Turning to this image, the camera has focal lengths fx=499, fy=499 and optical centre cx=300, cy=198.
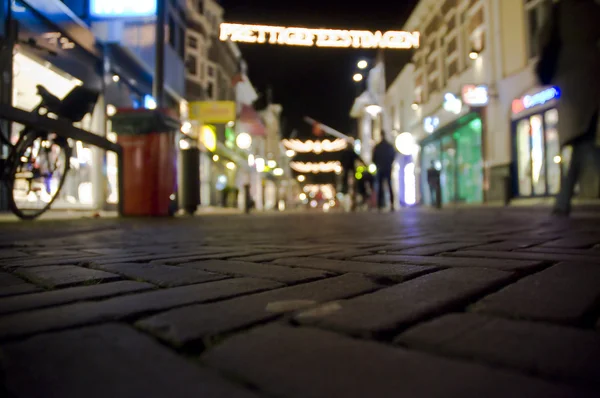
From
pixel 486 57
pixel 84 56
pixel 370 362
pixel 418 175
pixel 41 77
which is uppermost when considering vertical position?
pixel 486 57

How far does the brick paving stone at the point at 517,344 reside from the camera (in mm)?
788

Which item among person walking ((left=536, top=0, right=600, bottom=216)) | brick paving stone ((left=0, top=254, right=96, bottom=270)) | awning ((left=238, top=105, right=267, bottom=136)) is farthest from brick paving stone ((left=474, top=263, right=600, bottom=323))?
awning ((left=238, top=105, right=267, bottom=136))

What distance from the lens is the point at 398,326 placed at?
3.41 feet

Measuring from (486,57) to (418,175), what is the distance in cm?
916

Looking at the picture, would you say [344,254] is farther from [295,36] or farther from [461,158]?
[461,158]

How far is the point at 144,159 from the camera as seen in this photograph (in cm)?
822

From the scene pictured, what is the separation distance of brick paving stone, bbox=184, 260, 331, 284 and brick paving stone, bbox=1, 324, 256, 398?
79cm

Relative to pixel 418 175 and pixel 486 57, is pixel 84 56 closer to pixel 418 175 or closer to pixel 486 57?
pixel 486 57

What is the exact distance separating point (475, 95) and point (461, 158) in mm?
3828

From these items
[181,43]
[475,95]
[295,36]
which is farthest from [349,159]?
[181,43]

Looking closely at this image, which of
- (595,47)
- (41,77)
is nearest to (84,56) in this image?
(41,77)

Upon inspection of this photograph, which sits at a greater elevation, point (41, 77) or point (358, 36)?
point (358, 36)

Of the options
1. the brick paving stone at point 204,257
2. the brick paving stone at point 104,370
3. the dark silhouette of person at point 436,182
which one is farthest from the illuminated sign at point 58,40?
the brick paving stone at point 104,370

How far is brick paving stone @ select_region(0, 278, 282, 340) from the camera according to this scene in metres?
1.12
